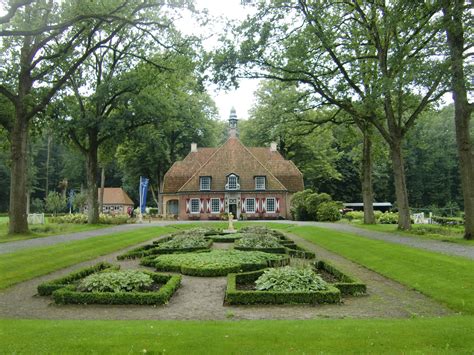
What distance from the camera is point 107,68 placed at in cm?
3278

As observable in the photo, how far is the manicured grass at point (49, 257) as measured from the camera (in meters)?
11.3

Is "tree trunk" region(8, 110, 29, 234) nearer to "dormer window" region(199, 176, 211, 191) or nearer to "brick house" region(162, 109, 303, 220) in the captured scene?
"brick house" region(162, 109, 303, 220)

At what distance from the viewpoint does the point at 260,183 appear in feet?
149

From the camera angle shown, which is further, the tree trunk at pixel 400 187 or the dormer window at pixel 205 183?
the dormer window at pixel 205 183

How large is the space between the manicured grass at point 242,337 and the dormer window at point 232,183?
3846cm

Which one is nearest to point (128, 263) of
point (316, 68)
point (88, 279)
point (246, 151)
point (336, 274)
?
point (88, 279)

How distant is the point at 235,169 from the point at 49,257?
32.9m

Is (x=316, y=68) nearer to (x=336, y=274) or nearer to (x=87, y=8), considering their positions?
(x=87, y=8)

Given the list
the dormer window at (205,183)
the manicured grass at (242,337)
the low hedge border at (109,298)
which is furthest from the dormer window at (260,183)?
the manicured grass at (242,337)

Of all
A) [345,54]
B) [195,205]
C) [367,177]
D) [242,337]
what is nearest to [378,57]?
[345,54]

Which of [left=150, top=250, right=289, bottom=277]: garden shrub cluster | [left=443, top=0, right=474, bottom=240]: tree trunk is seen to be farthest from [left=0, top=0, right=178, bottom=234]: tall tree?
[left=443, top=0, right=474, bottom=240]: tree trunk

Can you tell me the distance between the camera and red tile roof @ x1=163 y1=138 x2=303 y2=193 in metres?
45.5

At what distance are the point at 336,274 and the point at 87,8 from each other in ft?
56.1

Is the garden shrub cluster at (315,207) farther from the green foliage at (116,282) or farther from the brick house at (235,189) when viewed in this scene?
the green foliage at (116,282)
